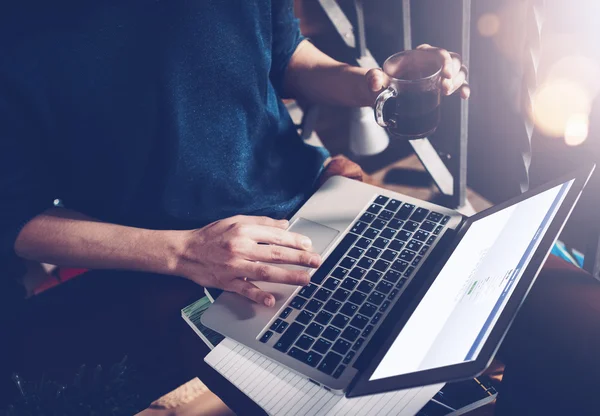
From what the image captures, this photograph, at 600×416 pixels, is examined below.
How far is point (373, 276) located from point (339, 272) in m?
0.06

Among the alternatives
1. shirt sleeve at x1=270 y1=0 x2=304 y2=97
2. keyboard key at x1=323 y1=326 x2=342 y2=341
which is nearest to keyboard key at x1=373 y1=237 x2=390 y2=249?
keyboard key at x1=323 y1=326 x2=342 y2=341

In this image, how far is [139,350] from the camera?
1.00 meters

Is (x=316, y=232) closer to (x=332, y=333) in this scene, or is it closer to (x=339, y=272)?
(x=339, y=272)

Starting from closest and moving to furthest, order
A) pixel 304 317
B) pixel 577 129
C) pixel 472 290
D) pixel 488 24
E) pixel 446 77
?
pixel 472 290 → pixel 304 317 → pixel 446 77 → pixel 577 129 → pixel 488 24

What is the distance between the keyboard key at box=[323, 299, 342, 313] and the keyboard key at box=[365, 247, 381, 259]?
13 cm

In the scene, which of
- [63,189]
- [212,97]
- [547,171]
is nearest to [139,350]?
[63,189]

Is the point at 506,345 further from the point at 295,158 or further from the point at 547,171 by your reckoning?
the point at 547,171

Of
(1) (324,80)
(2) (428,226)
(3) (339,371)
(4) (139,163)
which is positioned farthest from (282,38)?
(3) (339,371)

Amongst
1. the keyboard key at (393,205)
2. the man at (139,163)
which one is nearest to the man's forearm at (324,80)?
the man at (139,163)

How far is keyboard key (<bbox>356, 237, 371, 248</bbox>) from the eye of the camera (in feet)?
3.26

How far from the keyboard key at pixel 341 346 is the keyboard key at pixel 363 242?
8.7 inches

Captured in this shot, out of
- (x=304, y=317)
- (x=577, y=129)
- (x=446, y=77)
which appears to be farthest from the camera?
(x=577, y=129)

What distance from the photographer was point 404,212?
3.39 feet

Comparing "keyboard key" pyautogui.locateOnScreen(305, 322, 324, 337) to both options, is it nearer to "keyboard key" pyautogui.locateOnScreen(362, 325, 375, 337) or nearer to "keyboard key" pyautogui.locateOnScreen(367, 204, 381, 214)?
"keyboard key" pyautogui.locateOnScreen(362, 325, 375, 337)
